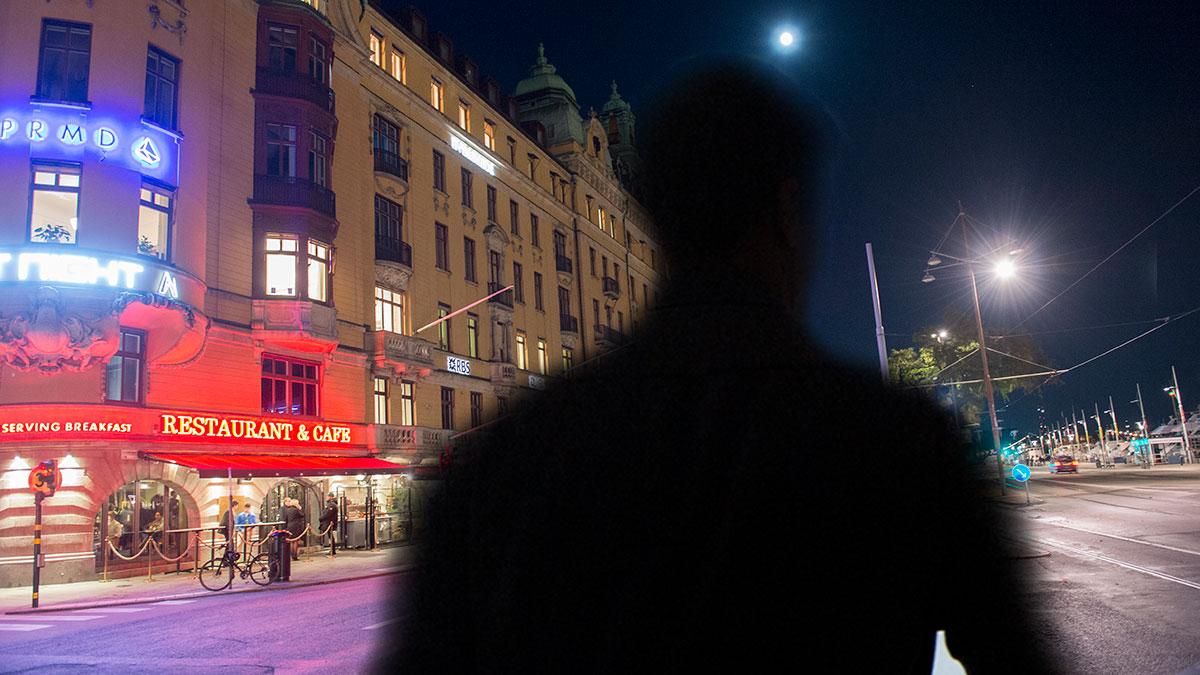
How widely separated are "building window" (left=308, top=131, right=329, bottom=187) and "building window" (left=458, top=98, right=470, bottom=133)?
10.5m

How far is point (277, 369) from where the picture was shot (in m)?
23.0

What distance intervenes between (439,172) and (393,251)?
18.9 feet

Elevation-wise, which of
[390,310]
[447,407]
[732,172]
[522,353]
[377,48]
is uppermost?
[377,48]

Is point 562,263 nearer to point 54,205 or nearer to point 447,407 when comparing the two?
point 447,407

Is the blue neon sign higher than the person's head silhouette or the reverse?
higher

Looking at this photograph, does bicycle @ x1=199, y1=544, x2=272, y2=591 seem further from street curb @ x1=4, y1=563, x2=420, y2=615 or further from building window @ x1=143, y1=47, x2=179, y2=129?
building window @ x1=143, y1=47, x2=179, y2=129

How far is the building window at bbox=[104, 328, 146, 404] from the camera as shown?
723 inches

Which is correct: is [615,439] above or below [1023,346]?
below

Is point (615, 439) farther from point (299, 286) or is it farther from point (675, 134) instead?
point (299, 286)

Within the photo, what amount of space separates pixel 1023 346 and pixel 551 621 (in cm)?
5227

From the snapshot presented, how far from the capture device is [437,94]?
33.1 m

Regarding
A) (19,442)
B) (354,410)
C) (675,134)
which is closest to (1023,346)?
(354,410)

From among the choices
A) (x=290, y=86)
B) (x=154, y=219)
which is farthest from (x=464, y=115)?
(x=154, y=219)

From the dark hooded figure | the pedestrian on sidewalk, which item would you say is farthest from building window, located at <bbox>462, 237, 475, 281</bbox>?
the dark hooded figure
